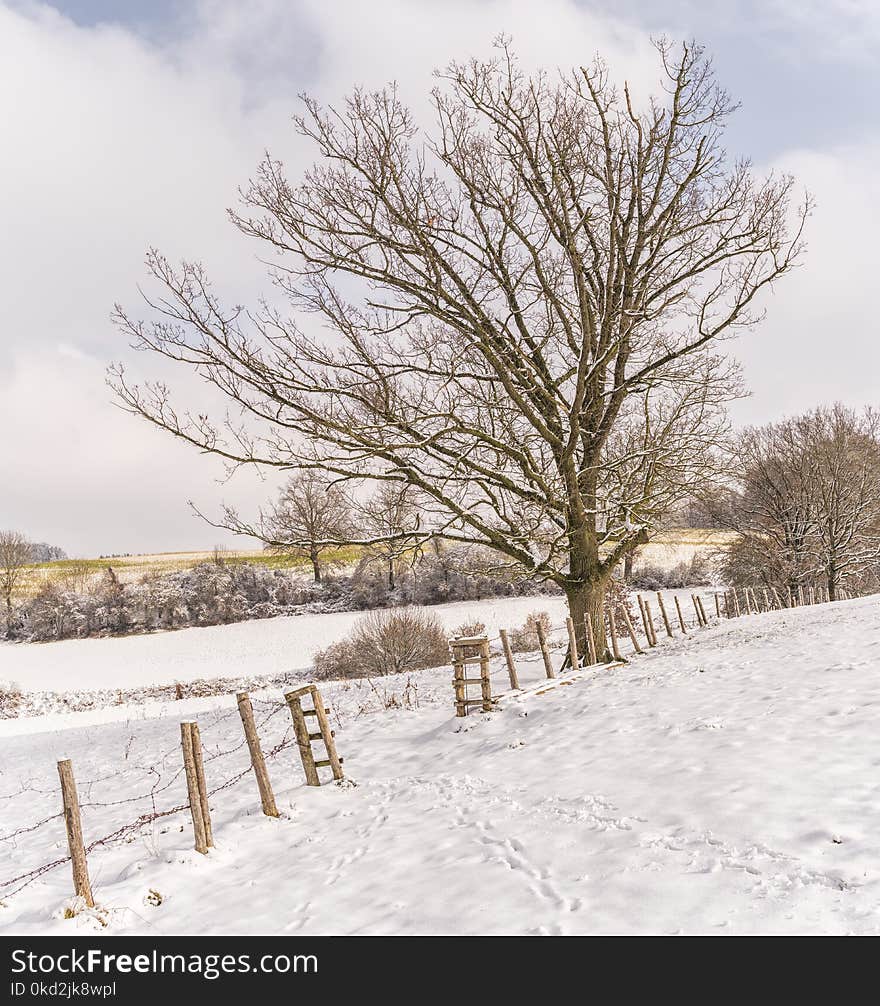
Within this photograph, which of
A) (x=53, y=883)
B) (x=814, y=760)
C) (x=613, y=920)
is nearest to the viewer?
(x=613, y=920)

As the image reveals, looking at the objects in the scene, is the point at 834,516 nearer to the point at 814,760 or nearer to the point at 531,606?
the point at 531,606

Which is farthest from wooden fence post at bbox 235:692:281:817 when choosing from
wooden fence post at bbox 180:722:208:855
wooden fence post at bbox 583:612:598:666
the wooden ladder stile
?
wooden fence post at bbox 583:612:598:666

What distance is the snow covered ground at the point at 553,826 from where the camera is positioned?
14.6ft

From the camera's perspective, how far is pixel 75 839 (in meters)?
6.25

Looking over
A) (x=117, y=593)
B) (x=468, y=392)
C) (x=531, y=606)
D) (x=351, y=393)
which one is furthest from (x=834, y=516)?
(x=117, y=593)

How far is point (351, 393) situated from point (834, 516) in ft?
82.0

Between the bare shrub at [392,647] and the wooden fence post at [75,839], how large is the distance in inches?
801

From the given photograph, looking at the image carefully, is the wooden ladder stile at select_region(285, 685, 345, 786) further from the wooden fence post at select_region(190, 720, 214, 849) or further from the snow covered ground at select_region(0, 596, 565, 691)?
the snow covered ground at select_region(0, 596, 565, 691)

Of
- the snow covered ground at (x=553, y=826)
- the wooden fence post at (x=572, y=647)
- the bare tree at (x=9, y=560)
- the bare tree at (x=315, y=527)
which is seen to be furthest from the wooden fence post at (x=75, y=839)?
the bare tree at (x=9, y=560)

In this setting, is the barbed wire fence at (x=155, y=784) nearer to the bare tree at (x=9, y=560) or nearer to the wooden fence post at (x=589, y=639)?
the wooden fence post at (x=589, y=639)

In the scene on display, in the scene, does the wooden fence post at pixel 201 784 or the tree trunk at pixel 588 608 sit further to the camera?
the tree trunk at pixel 588 608

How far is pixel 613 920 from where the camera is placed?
4242 millimetres

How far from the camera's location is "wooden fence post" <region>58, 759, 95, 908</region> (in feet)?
20.0

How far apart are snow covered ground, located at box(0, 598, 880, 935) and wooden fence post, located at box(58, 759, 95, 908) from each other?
0.87 ft
